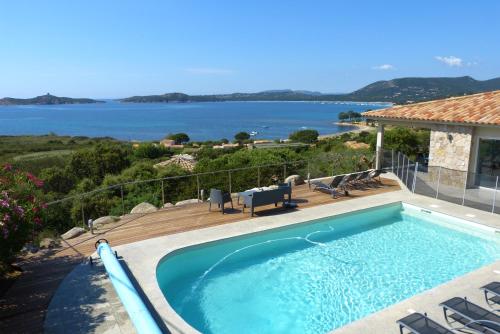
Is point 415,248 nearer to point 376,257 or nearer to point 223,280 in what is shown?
point 376,257

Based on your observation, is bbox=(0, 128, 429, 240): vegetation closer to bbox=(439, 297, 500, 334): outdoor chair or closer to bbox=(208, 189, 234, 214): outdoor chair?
bbox=(208, 189, 234, 214): outdoor chair

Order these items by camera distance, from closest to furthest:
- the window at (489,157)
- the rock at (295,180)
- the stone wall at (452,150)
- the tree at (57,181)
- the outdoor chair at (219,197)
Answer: the outdoor chair at (219,197) < the stone wall at (452,150) < the window at (489,157) < the rock at (295,180) < the tree at (57,181)

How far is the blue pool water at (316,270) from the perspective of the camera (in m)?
6.89

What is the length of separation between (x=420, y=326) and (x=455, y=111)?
11.4m

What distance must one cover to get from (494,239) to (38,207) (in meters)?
11.0

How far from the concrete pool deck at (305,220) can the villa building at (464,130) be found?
216 centimetres

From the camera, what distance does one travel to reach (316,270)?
28.1ft

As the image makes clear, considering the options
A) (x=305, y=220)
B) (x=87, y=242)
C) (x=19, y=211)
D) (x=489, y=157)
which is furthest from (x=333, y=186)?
(x=19, y=211)

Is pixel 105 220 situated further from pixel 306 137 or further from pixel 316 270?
pixel 306 137

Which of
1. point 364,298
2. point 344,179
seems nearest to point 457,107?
point 344,179

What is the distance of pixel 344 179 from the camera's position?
1340 cm

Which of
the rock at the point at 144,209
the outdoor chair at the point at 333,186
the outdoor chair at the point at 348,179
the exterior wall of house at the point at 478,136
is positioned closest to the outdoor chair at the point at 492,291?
the outdoor chair at the point at 333,186

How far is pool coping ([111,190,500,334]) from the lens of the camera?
20.3 feet

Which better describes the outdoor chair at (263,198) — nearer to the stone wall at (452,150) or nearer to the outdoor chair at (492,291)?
the stone wall at (452,150)
